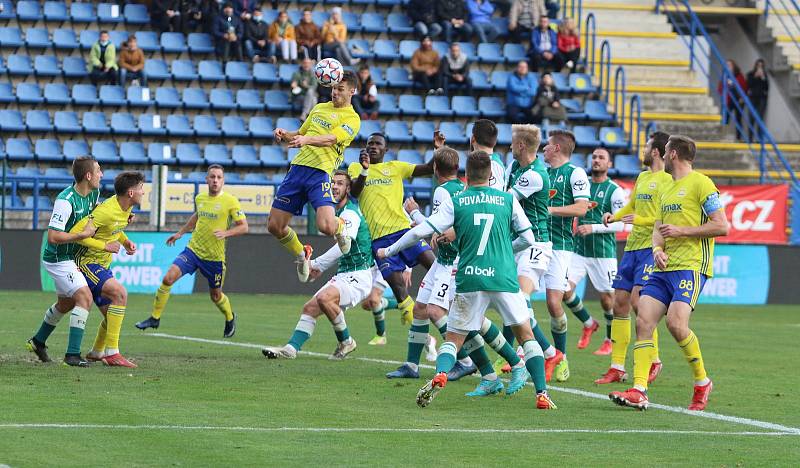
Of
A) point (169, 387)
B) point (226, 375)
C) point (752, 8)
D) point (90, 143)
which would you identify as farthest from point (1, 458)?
point (752, 8)

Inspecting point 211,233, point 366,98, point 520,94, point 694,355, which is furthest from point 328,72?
point 520,94

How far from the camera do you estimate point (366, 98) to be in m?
29.2

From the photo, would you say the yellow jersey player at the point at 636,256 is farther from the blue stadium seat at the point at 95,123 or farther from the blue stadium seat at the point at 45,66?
the blue stadium seat at the point at 45,66

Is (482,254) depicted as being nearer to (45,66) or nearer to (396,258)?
(396,258)

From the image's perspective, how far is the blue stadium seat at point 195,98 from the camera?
29.7 m

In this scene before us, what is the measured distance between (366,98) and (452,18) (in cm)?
450

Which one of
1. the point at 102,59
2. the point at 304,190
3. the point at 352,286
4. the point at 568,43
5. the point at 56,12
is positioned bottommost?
the point at 352,286

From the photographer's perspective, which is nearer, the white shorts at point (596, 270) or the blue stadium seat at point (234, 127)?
the white shorts at point (596, 270)

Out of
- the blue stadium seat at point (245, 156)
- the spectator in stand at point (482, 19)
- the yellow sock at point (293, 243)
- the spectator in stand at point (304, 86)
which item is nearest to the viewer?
the yellow sock at point (293, 243)

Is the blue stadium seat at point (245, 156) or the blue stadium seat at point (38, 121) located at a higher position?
the blue stadium seat at point (38, 121)

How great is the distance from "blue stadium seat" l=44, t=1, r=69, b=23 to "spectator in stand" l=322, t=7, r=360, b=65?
5967 millimetres

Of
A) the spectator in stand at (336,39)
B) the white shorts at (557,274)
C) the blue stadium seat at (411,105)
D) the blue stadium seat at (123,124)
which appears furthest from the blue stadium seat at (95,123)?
the white shorts at (557,274)

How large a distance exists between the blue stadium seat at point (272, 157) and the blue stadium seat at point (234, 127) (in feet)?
2.32

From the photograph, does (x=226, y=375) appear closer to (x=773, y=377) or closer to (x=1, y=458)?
(x=1, y=458)
